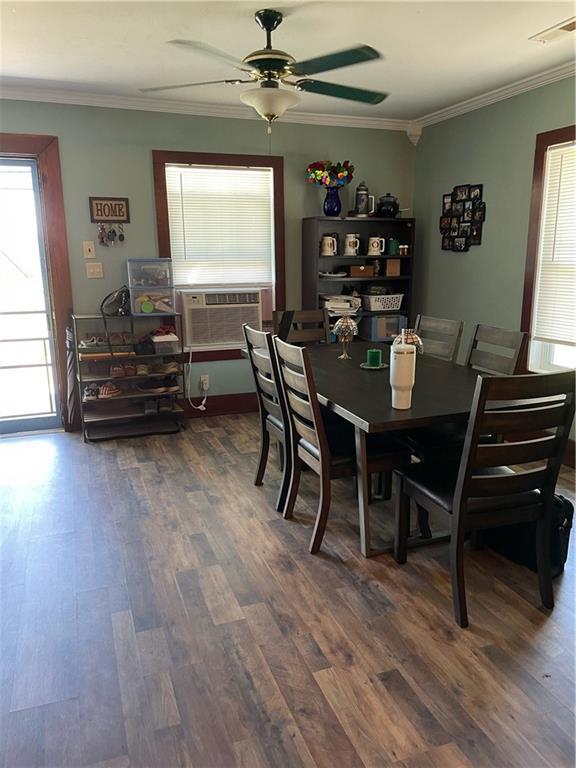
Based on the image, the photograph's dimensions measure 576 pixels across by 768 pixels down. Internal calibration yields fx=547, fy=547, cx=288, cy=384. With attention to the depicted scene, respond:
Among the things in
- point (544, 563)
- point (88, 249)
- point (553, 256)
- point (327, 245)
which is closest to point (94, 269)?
point (88, 249)

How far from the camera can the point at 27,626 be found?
2.09m

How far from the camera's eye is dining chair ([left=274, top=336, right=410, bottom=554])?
2395 mm

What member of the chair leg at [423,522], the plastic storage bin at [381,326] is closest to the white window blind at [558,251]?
the plastic storage bin at [381,326]

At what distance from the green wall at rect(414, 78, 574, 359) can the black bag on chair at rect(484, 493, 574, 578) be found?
1988 mm

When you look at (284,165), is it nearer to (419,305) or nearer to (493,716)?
(419,305)

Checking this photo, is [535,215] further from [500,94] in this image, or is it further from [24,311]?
[24,311]

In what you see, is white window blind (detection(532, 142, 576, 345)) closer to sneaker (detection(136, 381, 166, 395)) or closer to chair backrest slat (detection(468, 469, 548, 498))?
chair backrest slat (detection(468, 469, 548, 498))

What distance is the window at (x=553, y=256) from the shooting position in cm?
354

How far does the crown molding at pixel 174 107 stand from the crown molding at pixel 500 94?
0.33m

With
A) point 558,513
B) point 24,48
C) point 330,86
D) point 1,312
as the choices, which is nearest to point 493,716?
point 558,513

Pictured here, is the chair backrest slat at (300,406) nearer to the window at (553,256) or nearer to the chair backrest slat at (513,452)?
the chair backrest slat at (513,452)

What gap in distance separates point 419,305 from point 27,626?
164 inches

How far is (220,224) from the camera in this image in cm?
458

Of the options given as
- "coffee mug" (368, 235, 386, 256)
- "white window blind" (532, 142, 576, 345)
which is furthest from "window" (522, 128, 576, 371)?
"coffee mug" (368, 235, 386, 256)
